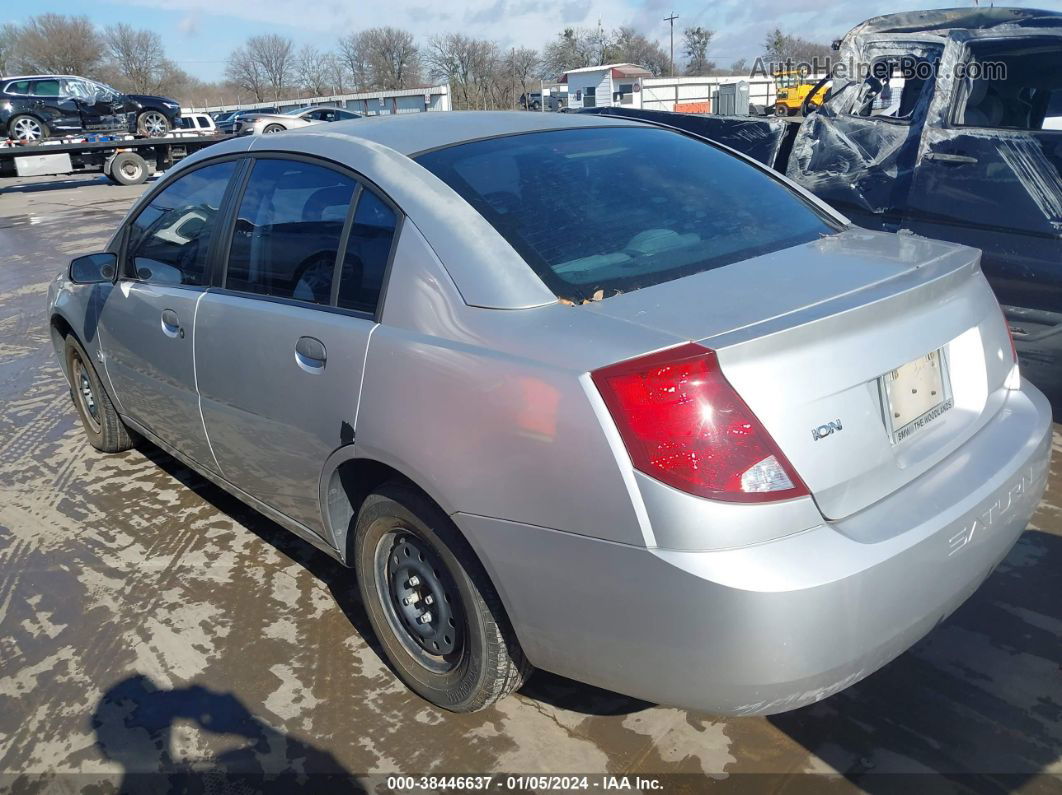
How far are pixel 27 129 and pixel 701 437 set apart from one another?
23832mm

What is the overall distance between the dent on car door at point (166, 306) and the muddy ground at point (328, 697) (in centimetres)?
55

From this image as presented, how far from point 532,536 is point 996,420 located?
4.58 feet

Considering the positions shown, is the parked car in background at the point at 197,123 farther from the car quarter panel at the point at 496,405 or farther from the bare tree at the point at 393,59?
the bare tree at the point at 393,59

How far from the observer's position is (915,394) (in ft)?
7.13

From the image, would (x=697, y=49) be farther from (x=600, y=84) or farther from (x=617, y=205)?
(x=617, y=205)

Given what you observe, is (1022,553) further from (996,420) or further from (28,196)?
(28,196)

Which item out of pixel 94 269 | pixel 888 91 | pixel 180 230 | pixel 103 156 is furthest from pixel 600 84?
pixel 180 230

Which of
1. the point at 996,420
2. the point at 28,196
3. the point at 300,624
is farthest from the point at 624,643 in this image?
the point at 28,196

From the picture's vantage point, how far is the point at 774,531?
1.85 meters

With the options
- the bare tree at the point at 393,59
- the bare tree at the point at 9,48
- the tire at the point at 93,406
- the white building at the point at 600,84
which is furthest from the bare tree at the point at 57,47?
the tire at the point at 93,406

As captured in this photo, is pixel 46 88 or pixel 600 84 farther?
pixel 600 84

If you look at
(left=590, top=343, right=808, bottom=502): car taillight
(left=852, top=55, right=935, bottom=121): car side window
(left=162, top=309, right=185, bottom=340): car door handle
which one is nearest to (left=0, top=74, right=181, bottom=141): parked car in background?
(left=162, top=309, right=185, bottom=340): car door handle

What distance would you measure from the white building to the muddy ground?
4662 cm

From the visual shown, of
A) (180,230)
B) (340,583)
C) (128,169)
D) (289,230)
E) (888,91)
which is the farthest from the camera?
(128,169)
